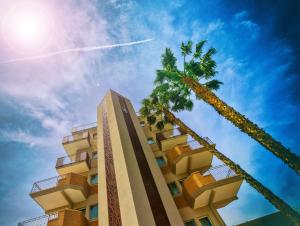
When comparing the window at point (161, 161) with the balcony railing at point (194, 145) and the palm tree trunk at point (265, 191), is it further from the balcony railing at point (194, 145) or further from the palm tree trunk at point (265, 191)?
the palm tree trunk at point (265, 191)

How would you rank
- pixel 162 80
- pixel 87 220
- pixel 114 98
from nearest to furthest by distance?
pixel 87 220, pixel 162 80, pixel 114 98

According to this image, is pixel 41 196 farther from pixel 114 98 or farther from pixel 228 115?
pixel 228 115

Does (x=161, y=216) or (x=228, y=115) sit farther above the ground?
(x=228, y=115)

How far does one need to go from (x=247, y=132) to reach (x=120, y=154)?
24.7 feet

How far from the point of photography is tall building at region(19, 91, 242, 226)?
11.2m

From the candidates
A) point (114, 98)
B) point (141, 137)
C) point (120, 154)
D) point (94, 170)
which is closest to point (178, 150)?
point (141, 137)

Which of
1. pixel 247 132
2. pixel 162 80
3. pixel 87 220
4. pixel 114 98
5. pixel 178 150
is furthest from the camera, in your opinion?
pixel 114 98

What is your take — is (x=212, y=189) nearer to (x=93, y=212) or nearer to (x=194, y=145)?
(x=194, y=145)

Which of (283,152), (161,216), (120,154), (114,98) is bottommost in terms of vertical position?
(283,152)

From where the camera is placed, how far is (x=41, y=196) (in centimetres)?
1423

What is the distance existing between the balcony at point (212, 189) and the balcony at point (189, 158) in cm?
204

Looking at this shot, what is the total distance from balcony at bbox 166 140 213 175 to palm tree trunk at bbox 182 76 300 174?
4.53m

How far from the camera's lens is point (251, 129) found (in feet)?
33.1

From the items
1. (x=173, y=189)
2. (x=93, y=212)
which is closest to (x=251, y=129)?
(x=173, y=189)
